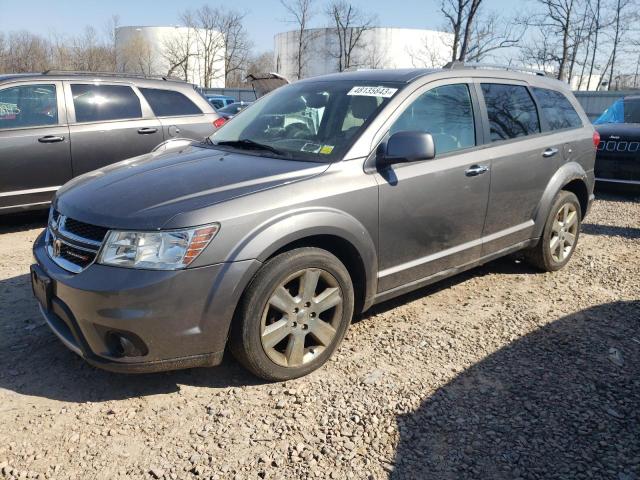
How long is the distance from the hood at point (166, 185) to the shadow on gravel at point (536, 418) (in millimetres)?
1472

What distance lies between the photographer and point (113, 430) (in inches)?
104

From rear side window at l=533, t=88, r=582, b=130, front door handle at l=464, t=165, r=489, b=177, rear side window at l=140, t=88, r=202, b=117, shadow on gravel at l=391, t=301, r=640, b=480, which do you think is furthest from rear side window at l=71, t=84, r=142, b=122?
shadow on gravel at l=391, t=301, r=640, b=480

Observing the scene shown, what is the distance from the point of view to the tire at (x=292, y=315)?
9.18 ft

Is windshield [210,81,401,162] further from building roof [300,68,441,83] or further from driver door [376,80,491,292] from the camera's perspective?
driver door [376,80,491,292]

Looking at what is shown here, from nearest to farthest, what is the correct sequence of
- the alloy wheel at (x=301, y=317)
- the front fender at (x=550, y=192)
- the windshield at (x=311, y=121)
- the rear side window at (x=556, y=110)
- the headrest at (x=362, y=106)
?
the alloy wheel at (x=301, y=317) < the windshield at (x=311, y=121) < the headrest at (x=362, y=106) < the front fender at (x=550, y=192) < the rear side window at (x=556, y=110)

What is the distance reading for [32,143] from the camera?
5.81 meters

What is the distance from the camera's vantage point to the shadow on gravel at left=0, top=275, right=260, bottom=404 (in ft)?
9.68

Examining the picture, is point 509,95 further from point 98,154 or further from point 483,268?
point 98,154

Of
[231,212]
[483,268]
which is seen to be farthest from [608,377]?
[231,212]

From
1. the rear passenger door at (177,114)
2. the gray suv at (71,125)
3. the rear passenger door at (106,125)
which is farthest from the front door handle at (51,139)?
the rear passenger door at (177,114)

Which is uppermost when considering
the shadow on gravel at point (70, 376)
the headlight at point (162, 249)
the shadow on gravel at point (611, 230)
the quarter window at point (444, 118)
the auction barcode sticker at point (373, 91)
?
the auction barcode sticker at point (373, 91)

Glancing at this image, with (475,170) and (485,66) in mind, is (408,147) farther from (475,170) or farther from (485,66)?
(485,66)

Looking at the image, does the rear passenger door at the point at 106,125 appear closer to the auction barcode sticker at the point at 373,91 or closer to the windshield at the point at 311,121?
the windshield at the point at 311,121

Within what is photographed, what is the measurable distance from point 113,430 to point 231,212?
1207 mm
